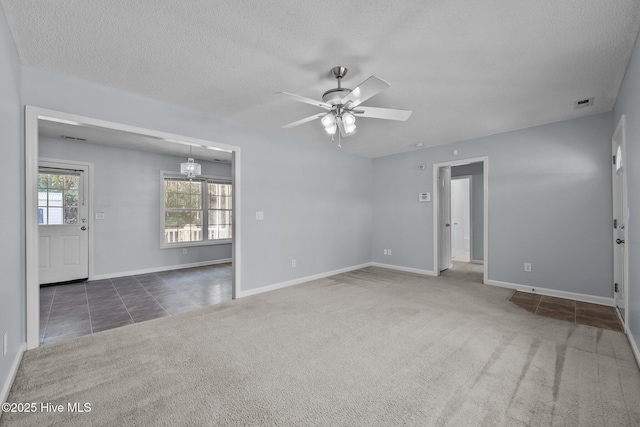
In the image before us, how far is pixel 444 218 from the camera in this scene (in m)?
5.77

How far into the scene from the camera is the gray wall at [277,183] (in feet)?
9.19

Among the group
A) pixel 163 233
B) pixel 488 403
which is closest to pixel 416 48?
pixel 488 403

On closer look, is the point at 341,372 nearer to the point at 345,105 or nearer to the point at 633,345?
the point at 345,105

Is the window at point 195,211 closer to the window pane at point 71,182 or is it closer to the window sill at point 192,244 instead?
the window sill at point 192,244

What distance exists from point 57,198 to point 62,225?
48 cm

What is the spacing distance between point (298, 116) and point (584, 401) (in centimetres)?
367

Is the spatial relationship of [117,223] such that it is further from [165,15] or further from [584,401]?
[584,401]

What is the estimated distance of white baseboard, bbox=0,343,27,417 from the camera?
1.74 m

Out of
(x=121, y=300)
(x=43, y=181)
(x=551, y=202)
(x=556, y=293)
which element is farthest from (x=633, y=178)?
(x=43, y=181)

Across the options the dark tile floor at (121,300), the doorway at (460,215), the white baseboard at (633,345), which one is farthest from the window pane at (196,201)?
the white baseboard at (633,345)

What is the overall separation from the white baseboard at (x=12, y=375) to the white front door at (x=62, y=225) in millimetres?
3082

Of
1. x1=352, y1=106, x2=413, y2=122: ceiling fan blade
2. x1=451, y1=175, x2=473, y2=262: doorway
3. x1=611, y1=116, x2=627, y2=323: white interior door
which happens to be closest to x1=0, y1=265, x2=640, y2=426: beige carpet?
x1=611, y1=116, x2=627, y2=323: white interior door

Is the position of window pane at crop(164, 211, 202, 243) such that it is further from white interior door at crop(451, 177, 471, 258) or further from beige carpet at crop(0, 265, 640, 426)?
white interior door at crop(451, 177, 471, 258)

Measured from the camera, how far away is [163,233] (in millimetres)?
5891
